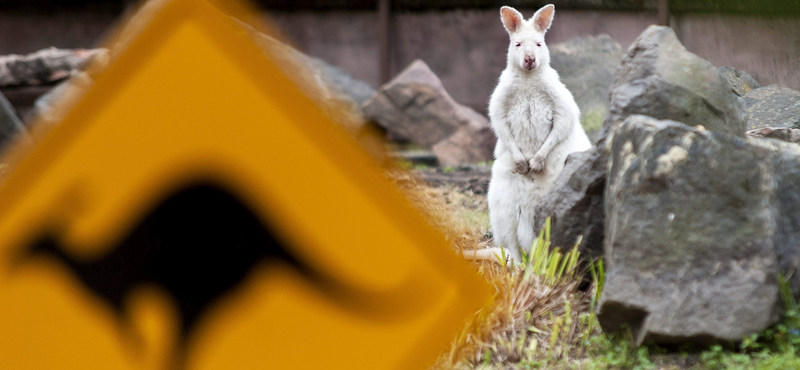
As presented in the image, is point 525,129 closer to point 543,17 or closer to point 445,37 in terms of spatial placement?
point 543,17

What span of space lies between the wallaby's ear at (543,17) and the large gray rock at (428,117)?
474 cm

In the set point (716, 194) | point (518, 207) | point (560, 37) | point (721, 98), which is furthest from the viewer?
point (560, 37)

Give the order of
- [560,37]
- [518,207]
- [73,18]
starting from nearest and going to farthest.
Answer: [518,207] → [560,37] → [73,18]

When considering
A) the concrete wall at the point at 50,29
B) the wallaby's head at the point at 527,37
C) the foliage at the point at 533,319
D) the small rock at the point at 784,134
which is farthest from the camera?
the concrete wall at the point at 50,29

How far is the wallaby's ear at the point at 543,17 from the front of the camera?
4.02 meters

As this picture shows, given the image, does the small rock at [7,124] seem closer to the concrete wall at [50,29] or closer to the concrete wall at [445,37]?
the concrete wall at [50,29]

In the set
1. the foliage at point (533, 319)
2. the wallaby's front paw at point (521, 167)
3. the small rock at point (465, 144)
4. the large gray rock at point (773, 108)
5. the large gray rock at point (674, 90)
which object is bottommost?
the small rock at point (465, 144)

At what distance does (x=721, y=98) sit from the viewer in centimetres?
283

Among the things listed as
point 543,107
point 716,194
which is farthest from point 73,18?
point 716,194

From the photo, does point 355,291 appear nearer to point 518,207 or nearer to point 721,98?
point 721,98

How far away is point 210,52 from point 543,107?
3.60m

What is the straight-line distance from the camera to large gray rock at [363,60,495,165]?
8.89m

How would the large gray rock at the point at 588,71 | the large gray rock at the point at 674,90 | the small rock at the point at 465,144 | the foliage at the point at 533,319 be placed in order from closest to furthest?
the foliage at the point at 533,319 → the large gray rock at the point at 674,90 → the large gray rock at the point at 588,71 → the small rock at the point at 465,144

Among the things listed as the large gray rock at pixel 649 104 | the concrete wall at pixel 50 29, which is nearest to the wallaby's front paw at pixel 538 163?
the large gray rock at pixel 649 104
